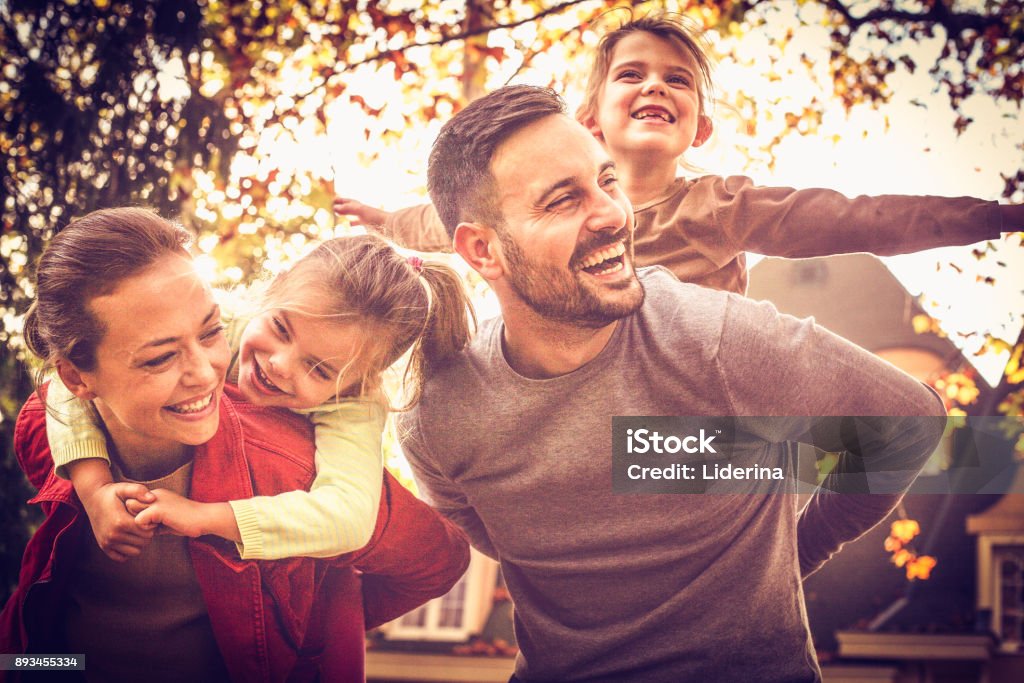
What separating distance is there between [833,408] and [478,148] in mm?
1084

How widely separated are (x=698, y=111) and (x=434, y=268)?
2.65 ft

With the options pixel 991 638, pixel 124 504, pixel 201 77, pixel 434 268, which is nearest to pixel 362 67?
pixel 201 77

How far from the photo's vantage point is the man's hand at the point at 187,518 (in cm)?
219

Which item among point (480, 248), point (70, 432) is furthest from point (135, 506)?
point (480, 248)

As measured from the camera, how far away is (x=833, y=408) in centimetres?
215

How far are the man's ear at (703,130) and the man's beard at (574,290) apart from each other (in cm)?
36

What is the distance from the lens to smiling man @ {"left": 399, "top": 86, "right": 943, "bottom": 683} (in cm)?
213

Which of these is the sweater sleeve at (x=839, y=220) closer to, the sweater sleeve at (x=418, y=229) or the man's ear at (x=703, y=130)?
the man's ear at (x=703, y=130)

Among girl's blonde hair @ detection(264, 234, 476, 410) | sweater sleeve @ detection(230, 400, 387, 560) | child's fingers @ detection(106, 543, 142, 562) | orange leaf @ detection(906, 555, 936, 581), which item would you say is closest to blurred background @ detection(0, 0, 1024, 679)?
orange leaf @ detection(906, 555, 936, 581)

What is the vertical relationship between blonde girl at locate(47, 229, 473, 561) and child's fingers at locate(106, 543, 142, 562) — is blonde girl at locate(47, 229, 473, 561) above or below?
above

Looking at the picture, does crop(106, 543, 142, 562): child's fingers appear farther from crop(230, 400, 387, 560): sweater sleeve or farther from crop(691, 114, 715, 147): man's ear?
crop(691, 114, 715, 147): man's ear

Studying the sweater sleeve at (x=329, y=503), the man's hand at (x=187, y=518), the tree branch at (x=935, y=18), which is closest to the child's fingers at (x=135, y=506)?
the man's hand at (x=187, y=518)

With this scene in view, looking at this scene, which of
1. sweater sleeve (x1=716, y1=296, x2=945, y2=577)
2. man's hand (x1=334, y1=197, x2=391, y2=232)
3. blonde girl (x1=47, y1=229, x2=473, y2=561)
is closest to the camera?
→ sweater sleeve (x1=716, y1=296, x2=945, y2=577)

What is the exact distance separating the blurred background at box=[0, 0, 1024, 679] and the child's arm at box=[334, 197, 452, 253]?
0.04m
